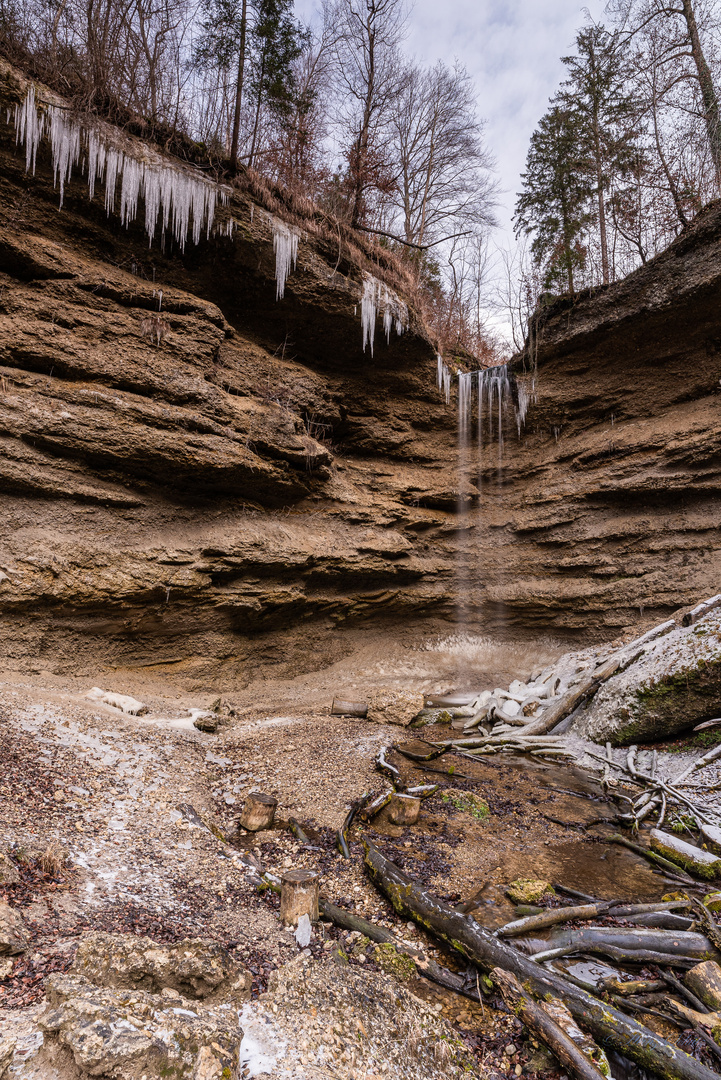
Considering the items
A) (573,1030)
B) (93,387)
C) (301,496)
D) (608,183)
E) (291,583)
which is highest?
(608,183)

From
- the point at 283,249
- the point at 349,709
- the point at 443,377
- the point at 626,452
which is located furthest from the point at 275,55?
the point at 349,709

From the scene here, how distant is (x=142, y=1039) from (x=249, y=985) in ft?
2.77

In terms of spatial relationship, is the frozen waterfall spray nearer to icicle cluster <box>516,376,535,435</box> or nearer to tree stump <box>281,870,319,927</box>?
icicle cluster <box>516,376,535,435</box>

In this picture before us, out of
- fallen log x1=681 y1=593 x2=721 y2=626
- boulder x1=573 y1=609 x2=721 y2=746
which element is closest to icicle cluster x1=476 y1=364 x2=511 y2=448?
fallen log x1=681 y1=593 x2=721 y2=626

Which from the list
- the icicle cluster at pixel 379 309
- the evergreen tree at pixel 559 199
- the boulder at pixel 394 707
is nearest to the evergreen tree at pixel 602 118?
the evergreen tree at pixel 559 199

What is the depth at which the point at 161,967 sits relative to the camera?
6.24 ft

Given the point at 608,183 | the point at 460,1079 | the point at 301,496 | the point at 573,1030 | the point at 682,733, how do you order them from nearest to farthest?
1. the point at 460,1079
2. the point at 573,1030
3. the point at 682,733
4. the point at 301,496
5. the point at 608,183

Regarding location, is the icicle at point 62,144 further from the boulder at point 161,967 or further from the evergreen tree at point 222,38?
the boulder at point 161,967

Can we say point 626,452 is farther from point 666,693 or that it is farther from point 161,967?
point 161,967

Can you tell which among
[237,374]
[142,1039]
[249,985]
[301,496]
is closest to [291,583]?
[301,496]

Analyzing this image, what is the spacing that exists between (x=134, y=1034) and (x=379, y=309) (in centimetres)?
1093

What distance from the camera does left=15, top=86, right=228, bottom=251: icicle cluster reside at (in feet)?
22.4

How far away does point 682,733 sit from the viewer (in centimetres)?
627

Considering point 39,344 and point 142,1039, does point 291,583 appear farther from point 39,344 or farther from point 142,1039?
point 142,1039
